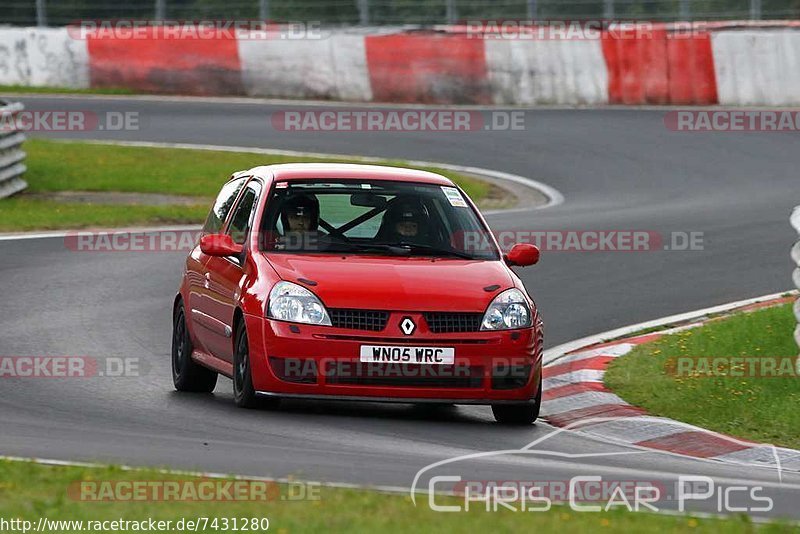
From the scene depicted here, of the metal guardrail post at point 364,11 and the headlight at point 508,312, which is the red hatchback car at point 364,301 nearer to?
the headlight at point 508,312

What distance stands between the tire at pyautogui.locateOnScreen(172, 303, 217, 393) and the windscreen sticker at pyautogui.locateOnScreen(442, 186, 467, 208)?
5.94 ft

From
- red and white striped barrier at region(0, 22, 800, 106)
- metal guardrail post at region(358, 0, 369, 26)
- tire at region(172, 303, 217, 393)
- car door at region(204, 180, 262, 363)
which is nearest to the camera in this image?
car door at region(204, 180, 262, 363)

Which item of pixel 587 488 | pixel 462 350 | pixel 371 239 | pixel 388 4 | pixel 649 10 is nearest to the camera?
pixel 587 488

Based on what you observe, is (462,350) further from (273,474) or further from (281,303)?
(273,474)

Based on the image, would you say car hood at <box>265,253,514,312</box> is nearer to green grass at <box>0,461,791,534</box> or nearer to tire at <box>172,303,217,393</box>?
tire at <box>172,303,217,393</box>

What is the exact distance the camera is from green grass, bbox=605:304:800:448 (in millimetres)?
10195

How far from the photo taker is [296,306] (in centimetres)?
973

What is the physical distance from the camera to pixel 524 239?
17.7m

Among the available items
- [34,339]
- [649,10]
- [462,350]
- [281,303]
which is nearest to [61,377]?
[34,339]

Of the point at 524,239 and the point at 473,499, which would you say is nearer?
the point at 473,499

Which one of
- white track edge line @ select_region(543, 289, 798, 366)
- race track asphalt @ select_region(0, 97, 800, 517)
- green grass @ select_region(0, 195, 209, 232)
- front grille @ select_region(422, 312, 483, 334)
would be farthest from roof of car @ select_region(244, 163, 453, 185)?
green grass @ select_region(0, 195, 209, 232)

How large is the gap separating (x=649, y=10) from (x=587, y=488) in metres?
23.0

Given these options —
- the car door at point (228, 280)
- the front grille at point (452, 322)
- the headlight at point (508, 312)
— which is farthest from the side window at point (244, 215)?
the headlight at point (508, 312)

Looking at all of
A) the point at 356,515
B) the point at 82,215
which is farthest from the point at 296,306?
the point at 82,215
